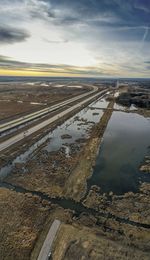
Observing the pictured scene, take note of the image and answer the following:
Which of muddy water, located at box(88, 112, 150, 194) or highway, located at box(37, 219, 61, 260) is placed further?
muddy water, located at box(88, 112, 150, 194)

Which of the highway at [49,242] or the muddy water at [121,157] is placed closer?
the highway at [49,242]

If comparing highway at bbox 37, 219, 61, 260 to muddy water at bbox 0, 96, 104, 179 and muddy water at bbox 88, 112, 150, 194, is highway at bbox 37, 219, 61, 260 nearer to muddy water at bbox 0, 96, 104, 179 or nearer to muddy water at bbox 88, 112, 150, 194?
muddy water at bbox 88, 112, 150, 194

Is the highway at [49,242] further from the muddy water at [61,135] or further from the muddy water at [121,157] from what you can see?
the muddy water at [61,135]

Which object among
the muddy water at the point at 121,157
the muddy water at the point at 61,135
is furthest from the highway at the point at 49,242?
the muddy water at the point at 61,135

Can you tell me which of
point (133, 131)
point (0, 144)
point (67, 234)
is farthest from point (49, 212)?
point (133, 131)

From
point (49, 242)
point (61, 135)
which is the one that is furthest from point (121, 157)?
point (49, 242)

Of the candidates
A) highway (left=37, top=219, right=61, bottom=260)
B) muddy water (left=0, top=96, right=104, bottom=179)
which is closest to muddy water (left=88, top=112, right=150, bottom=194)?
muddy water (left=0, top=96, right=104, bottom=179)

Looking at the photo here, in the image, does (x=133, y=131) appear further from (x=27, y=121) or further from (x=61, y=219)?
(x=61, y=219)

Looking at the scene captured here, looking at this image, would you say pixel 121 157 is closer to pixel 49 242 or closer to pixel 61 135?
pixel 61 135
